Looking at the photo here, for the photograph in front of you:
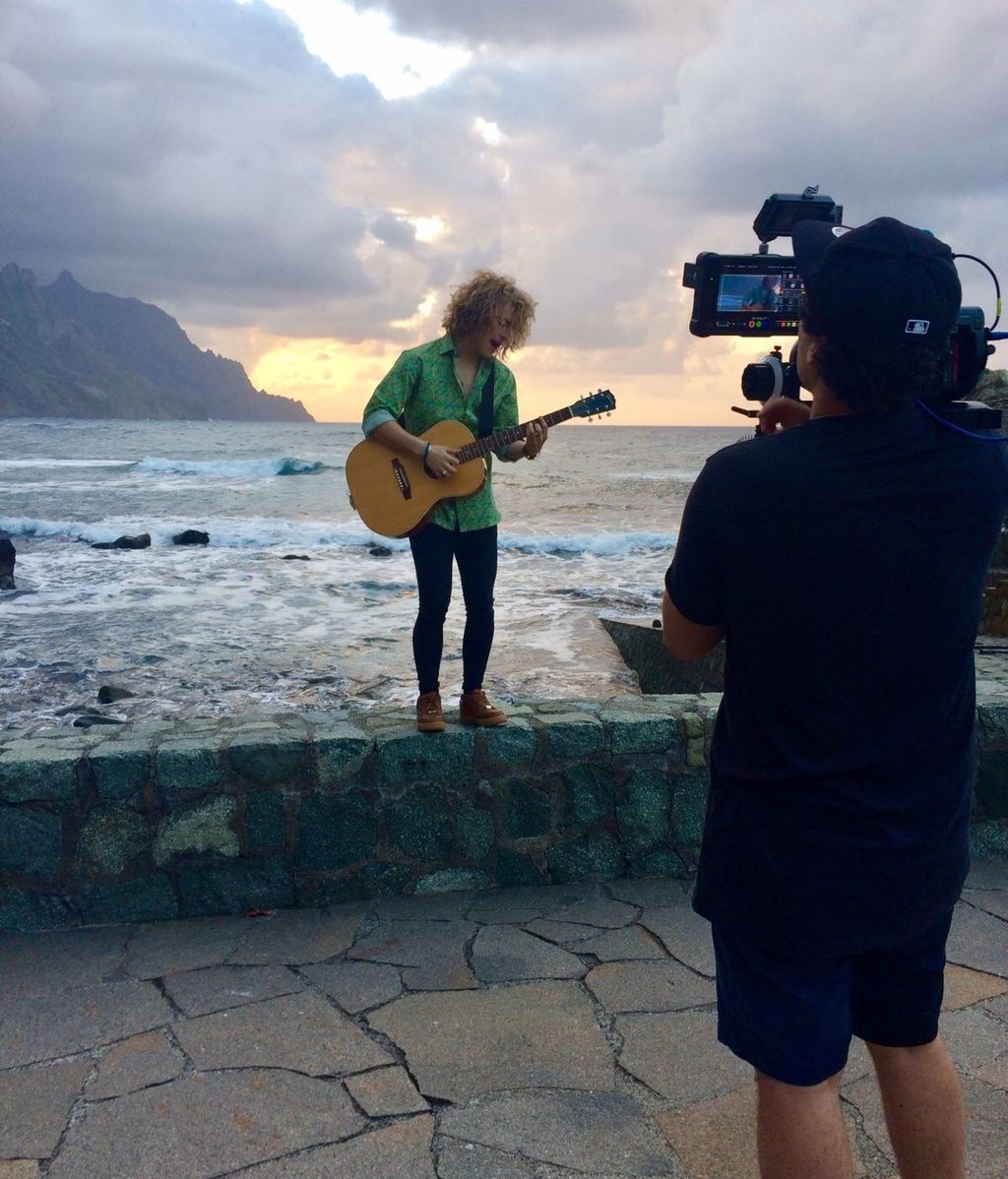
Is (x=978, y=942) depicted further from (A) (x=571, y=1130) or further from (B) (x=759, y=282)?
(B) (x=759, y=282)

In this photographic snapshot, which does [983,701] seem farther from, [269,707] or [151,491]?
[151,491]

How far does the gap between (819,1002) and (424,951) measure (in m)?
1.89

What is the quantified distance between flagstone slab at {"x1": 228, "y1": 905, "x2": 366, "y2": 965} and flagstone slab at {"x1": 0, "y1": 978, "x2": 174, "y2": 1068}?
323 mm

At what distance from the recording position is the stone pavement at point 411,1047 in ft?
7.18

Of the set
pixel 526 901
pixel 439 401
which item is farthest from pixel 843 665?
pixel 439 401

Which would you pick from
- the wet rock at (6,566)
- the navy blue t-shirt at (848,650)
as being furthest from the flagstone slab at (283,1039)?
the wet rock at (6,566)

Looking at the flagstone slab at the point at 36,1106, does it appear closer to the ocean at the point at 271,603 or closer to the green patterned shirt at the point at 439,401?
the green patterned shirt at the point at 439,401

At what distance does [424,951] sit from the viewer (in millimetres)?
3133

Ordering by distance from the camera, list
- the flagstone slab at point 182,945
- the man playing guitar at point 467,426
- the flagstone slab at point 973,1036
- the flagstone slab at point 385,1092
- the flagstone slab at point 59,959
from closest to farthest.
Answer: the flagstone slab at point 385,1092
the flagstone slab at point 973,1036
the flagstone slab at point 59,959
the flagstone slab at point 182,945
the man playing guitar at point 467,426

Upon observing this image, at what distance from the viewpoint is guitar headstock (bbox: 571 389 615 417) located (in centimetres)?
435

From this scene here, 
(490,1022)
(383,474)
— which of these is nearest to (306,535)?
(383,474)

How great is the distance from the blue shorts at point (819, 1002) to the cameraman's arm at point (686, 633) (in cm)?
44

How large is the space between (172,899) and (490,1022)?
48.9 inches

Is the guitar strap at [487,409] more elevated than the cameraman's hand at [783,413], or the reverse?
the guitar strap at [487,409]
